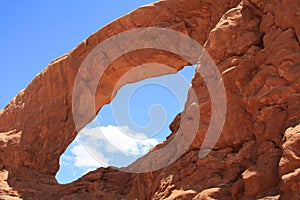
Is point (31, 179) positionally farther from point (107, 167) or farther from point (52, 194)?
point (107, 167)

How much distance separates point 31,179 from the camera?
13320 millimetres

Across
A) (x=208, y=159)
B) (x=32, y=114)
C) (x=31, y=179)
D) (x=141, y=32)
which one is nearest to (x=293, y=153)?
(x=208, y=159)

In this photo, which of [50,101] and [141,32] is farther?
[50,101]

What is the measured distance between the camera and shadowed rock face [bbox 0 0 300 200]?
6621 millimetres

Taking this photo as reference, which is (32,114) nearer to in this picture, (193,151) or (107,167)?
(107,167)

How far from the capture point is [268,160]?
647cm

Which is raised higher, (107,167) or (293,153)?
(107,167)

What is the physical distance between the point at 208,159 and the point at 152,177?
92.8 inches

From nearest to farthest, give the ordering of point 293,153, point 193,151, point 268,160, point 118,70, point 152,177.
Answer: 1. point 293,153
2. point 268,160
3. point 193,151
4. point 152,177
5. point 118,70

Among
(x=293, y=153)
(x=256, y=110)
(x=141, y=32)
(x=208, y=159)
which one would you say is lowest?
(x=293, y=153)

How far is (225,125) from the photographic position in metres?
7.84

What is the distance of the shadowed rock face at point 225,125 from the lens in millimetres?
6621

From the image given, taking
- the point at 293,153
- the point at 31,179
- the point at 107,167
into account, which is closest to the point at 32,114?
the point at 31,179

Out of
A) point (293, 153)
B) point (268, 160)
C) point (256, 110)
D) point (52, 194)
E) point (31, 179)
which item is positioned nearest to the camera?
point (293, 153)
